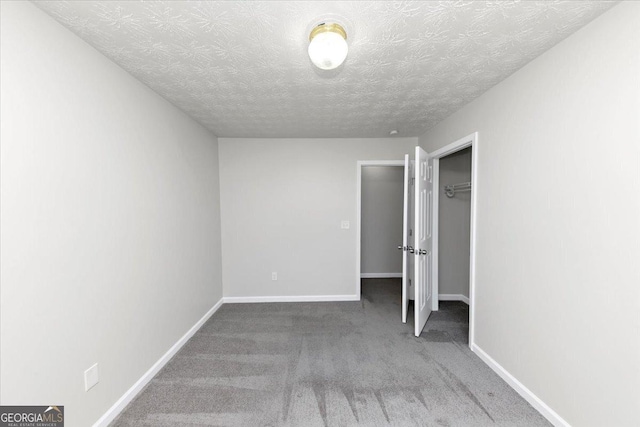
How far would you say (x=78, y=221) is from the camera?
5.02 feet

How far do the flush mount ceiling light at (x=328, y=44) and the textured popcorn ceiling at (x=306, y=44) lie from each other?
55 millimetres

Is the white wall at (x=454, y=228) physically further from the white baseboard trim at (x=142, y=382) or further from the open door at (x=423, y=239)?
the white baseboard trim at (x=142, y=382)

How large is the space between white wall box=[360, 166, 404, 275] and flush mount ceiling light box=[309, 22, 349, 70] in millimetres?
4128

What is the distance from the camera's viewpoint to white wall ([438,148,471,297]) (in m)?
3.83

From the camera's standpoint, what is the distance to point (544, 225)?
1756 mm

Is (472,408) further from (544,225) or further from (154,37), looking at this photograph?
(154,37)

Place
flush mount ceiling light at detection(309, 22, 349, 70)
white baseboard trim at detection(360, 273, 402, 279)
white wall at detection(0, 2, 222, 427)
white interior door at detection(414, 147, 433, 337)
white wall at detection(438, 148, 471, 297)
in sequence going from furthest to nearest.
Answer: white baseboard trim at detection(360, 273, 402, 279) < white wall at detection(438, 148, 471, 297) < white interior door at detection(414, 147, 433, 337) < flush mount ceiling light at detection(309, 22, 349, 70) < white wall at detection(0, 2, 222, 427)

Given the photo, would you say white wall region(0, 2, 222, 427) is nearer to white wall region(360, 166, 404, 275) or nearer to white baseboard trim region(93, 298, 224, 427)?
white baseboard trim region(93, 298, 224, 427)

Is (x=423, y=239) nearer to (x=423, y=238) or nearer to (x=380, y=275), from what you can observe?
(x=423, y=238)

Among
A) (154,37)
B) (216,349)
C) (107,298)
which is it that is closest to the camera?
(154,37)

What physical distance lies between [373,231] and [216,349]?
3682 mm

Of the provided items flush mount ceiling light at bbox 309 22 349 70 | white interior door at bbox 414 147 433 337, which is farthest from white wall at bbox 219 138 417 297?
flush mount ceiling light at bbox 309 22 349 70

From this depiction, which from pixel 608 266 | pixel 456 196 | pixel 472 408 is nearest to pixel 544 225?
pixel 608 266

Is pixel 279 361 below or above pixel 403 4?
below
